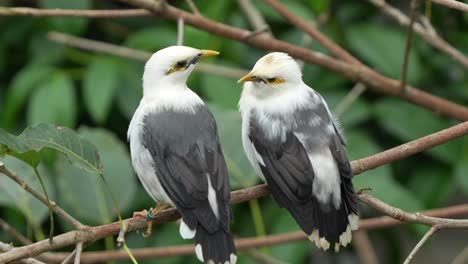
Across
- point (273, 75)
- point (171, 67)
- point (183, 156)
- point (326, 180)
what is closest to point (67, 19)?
point (171, 67)

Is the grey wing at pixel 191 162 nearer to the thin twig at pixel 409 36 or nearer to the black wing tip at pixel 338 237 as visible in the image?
the black wing tip at pixel 338 237

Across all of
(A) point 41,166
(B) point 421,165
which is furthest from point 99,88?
(B) point 421,165

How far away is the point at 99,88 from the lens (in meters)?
4.12

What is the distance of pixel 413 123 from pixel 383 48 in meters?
0.39

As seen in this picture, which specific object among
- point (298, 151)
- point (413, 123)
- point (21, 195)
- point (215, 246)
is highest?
point (298, 151)

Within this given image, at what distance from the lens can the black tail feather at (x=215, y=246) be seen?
261 centimetres

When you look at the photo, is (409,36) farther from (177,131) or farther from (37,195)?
(37,195)

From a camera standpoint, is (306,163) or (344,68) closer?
(306,163)

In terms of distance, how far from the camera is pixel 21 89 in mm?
4270

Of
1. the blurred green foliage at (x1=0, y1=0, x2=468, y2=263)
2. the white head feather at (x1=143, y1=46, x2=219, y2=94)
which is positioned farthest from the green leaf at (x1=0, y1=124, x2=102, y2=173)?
the blurred green foliage at (x1=0, y1=0, x2=468, y2=263)

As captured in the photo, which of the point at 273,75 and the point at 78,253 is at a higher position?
the point at 273,75

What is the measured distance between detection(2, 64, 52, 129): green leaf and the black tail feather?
73.3 inches

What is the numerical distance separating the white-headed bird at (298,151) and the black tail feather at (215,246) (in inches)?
11.4

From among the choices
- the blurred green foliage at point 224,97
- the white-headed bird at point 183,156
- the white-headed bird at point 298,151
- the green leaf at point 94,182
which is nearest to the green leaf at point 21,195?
the blurred green foliage at point 224,97
